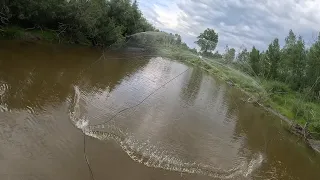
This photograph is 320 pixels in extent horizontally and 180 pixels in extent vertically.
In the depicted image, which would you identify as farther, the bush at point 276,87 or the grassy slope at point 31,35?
the bush at point 276,87

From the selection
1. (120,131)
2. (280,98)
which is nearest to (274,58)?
(280,98)

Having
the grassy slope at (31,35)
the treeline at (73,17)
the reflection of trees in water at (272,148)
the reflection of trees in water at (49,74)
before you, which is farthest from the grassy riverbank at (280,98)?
the grassy slope at (31,35)

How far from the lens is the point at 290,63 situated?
2020 inches

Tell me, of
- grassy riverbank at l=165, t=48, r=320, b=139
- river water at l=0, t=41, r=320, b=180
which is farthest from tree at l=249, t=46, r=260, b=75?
river water at l=0, t=41, r=320, b=180

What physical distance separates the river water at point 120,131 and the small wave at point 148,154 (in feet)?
0.19

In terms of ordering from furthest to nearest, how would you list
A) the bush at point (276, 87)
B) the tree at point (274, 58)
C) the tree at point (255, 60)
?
the tree at point (255, 60)
the tree at point (274, 58)
the bush at point (276, 87)

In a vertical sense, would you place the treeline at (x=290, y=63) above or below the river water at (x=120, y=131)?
above

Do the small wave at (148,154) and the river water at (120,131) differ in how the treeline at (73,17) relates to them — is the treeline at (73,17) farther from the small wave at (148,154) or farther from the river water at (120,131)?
the small wave at (148,154)

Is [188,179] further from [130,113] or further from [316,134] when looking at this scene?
[316,134]

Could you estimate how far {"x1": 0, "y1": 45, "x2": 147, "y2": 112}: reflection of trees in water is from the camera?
63.7 feet

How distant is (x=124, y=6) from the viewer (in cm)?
5488

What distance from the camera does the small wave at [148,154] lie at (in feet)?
52.9

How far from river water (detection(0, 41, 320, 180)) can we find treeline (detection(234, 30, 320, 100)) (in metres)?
18.2

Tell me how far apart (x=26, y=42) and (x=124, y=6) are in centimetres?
2333
